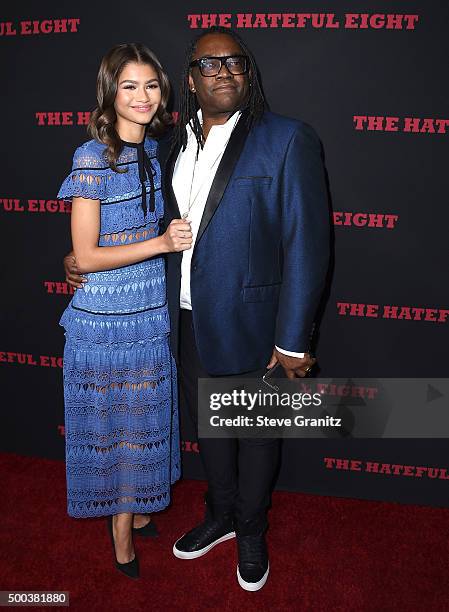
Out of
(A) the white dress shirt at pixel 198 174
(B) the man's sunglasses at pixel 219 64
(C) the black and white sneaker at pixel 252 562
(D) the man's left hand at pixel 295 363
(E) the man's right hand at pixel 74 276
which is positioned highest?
(B) the man's sunglasses at pixel 219 64

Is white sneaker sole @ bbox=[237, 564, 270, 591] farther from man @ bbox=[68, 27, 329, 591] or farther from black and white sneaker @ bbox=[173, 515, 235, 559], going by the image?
man @ bbox=[68, 27, 329, 591]

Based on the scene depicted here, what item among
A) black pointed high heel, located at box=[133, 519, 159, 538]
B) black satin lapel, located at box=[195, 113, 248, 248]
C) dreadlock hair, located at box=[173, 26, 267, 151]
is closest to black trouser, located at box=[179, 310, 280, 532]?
black pointed high heel, located at box=[133, 519, 159, 538]

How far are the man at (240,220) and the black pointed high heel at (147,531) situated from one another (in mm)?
708

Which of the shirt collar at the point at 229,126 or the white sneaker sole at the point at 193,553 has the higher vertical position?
the shirt collar at the point at 229,126

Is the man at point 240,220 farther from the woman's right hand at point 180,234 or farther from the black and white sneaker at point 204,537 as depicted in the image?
the black and white sneaker at point 204,537

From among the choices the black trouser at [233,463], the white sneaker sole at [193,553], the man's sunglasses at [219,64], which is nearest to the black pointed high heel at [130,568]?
the white sneaker sole at [193,553]

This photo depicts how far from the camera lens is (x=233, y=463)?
2334mm

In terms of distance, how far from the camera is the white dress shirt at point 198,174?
1.89 meters

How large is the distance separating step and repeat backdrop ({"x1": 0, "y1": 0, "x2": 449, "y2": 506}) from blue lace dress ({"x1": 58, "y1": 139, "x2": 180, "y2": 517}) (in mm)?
682

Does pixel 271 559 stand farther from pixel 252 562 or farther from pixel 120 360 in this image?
pixel 120 360

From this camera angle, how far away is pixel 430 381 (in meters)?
2.59

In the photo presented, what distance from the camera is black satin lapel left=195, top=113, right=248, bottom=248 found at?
1.81m

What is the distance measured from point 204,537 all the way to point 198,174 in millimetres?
1541

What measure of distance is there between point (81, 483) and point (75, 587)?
1.31ft
